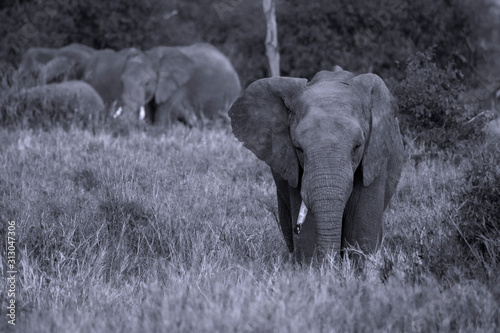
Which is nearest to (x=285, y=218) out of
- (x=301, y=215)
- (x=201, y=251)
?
(x=201, y=251)

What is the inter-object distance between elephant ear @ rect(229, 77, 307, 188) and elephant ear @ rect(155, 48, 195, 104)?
8720 mm

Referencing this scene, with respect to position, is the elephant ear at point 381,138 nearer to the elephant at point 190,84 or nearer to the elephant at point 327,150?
the elephant at point 327,150

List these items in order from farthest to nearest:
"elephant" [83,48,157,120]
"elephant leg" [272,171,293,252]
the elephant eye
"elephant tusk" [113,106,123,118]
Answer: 1. "elephant" [83,48,157,120]
2. "elephant tusk" [113,106,123,118]
3. "elephant leg" [272,171,293,252]
4. the elephant eye

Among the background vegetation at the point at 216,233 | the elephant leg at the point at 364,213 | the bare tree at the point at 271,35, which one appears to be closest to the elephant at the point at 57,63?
the background vegetation at the point at 216,233

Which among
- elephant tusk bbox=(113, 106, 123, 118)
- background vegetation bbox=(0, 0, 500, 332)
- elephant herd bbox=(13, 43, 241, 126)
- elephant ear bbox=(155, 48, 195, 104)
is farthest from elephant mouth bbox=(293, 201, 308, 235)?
elephant ear bbox=(155, 48, 195, 104)

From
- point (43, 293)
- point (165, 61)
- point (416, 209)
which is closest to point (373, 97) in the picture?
point (416, 209)

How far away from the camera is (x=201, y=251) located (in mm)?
6035

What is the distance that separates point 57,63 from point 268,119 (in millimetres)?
10489

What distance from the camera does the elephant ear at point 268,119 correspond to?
592cm

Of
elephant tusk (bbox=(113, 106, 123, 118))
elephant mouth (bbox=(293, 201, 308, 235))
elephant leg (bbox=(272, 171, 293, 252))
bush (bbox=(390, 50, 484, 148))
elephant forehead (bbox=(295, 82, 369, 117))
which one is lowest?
elephant tusk (bbox=(113, 106, 123, 118))

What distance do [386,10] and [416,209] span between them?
10.3 metres

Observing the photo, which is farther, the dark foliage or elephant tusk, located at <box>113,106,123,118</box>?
the dark foliage

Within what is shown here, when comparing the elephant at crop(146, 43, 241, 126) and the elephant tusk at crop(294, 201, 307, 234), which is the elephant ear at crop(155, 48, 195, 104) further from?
the elephant tusk at crop(294, 201, 307, 234)

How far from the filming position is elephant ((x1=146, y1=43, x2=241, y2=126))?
588 inches
